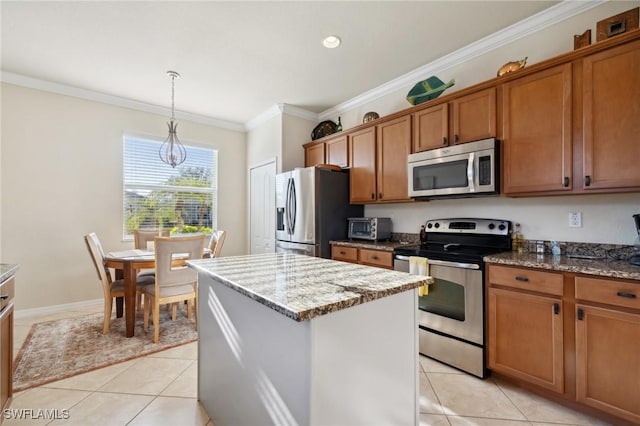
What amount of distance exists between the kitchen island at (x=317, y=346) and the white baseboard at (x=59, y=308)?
10.9ft

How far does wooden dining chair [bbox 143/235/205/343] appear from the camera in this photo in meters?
2.67

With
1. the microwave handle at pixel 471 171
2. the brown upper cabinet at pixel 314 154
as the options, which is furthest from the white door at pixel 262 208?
the microwave handle at pixel 471 171

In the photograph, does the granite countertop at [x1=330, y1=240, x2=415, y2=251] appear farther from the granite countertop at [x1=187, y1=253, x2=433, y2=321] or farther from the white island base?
the white island base

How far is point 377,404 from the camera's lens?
110 cm

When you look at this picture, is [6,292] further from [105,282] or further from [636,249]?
[636,249]

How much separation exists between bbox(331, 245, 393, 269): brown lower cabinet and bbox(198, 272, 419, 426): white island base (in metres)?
1.50

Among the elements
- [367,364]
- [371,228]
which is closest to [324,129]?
[371,228]

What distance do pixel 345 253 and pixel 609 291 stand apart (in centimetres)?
212

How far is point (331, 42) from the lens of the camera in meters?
2.68

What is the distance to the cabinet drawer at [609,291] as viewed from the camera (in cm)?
149

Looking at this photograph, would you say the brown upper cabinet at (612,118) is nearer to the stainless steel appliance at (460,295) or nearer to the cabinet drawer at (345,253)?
the stainless steel appliance at (460,295)

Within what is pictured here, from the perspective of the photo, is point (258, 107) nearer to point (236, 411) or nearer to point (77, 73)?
point (77, 73)

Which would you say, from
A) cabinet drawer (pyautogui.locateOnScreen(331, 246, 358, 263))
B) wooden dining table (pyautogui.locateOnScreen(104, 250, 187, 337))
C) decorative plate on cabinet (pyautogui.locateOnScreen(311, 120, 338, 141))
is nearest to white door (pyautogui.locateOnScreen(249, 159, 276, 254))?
decorative plate on cabinet (pyautogui.locateOnScreen(311, 120, 338, 141))

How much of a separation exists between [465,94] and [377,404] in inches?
97.5
